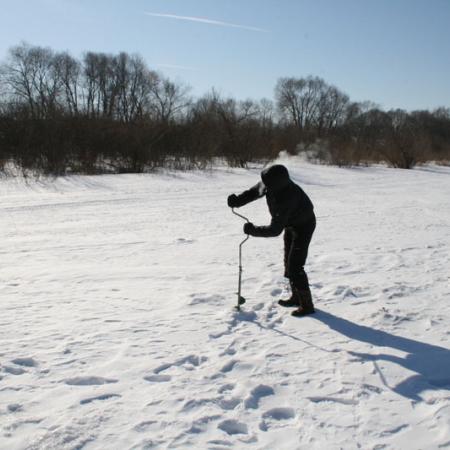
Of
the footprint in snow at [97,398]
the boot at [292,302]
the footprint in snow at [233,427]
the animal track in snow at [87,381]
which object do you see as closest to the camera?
the footprint in snow at [233,427]

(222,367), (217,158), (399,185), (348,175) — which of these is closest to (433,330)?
(222,367)

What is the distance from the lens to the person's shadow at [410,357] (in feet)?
11.8

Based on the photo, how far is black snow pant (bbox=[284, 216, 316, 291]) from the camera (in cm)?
485

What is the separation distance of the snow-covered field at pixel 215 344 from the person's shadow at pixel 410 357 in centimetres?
2

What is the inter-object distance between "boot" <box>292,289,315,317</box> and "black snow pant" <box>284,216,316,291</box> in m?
0.06

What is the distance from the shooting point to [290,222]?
188 inches

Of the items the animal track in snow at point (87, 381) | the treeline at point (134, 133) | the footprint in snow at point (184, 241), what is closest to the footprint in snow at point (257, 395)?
the animal track in snow at point (87, 381)

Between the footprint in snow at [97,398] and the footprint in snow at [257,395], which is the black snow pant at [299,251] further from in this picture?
the footprint in snow at [97,398]

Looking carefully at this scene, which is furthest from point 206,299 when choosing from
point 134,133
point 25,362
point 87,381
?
point 134,133

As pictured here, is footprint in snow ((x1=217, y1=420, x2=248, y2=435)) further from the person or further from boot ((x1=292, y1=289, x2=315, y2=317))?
boot ((x1=292, y1=289, x2=315, y2=317))

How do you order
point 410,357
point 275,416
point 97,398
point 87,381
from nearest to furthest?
1. point 275,416
2. point 97,398
3. point 87,381
4. point 410,357

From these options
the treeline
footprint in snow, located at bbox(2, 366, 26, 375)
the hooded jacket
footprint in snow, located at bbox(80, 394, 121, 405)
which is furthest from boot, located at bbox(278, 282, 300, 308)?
the treeline

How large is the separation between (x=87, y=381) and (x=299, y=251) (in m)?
2.49

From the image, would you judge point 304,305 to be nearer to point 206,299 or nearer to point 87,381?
point 206,299
